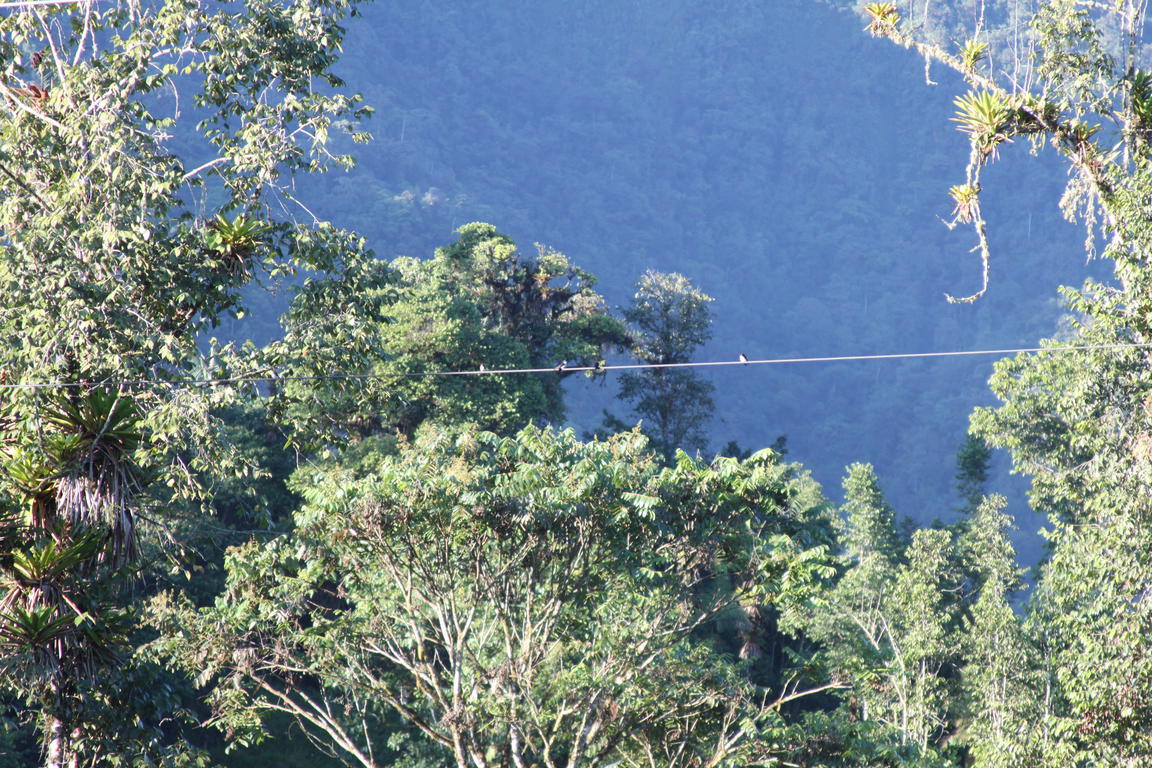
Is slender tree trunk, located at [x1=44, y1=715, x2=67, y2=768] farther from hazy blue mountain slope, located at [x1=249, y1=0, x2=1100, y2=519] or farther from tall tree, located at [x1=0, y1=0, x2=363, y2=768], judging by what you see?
hazy blue mountain slope, located at [x1=249, y1=0, x2=1100, y2=519]

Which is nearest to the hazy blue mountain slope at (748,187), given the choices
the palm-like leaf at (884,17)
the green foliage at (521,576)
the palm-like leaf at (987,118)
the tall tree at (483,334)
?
the tall tree at (483,334)

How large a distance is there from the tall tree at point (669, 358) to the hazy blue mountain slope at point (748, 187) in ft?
124

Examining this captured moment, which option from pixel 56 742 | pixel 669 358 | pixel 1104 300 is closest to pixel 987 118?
pixel 1104 300

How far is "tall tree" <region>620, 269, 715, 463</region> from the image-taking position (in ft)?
103

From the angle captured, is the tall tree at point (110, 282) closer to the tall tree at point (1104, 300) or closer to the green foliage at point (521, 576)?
the green foliage at point (521, 576)

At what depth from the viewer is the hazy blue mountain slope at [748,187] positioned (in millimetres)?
84312

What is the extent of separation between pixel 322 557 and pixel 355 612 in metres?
1.44

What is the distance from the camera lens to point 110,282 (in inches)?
284

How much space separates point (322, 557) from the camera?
10.4m

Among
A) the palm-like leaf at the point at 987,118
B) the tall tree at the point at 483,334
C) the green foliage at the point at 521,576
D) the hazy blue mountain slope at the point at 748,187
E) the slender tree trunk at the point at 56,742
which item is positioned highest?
the hazy blue mountain slope at the point at 748,187

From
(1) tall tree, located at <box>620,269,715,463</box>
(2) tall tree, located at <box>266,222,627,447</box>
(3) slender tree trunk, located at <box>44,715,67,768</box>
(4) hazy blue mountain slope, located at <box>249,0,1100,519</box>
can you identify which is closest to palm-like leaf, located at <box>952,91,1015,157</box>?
(2) tall tree, located at <box>266,222,627,447</box>

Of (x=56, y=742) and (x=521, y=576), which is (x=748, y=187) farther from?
(x=56, y=742)

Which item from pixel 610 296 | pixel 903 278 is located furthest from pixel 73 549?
pixel 903 278

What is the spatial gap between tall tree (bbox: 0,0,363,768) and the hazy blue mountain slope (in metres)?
62.9
